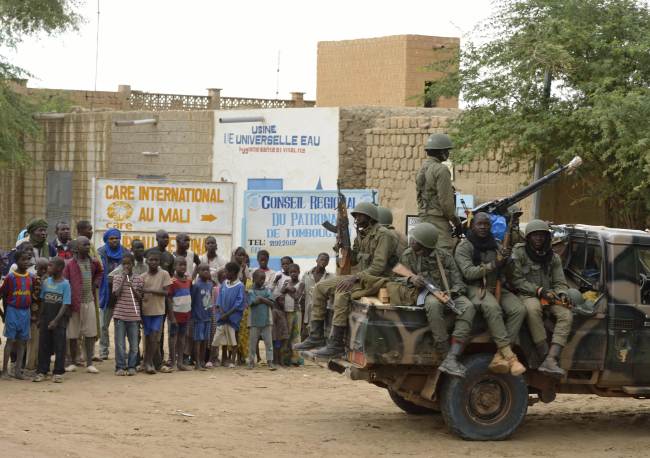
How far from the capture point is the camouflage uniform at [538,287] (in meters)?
9.46

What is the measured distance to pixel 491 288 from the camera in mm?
9625

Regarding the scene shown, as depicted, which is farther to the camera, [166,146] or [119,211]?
[166,146]

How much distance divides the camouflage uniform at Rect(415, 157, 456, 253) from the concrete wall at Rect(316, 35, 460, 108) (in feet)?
54.0

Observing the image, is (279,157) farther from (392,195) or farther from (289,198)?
(289,198)

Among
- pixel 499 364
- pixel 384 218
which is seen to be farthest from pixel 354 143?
pixel 499 364

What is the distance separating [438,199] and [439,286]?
2.86 feet

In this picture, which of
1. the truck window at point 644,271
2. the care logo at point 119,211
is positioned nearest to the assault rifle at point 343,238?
the truck window at point 644,271

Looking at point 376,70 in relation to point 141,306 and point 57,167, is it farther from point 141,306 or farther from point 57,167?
point 141,306

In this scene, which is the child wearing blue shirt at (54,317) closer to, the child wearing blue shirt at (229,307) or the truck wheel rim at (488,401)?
the child wearing blue shirt at (229,307)

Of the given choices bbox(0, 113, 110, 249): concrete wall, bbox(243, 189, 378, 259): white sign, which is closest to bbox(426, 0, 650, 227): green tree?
bbox(243, 189, 378, 259): white sign

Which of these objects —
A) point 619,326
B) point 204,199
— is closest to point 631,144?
point 204,199

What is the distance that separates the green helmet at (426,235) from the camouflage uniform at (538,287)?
69 centimetres

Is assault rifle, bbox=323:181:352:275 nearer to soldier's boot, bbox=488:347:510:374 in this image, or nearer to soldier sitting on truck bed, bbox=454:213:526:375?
soldier sitting on truck bed, bbox=454:213:526:375

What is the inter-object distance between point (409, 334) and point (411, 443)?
2.99 feet
